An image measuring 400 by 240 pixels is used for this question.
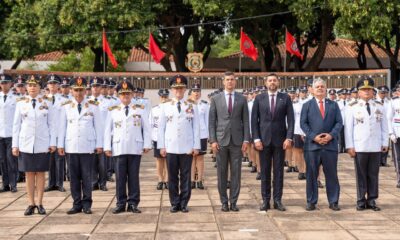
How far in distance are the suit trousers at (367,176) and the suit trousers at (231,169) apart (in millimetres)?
1892

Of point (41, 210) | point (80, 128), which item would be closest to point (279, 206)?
point (80, 128)

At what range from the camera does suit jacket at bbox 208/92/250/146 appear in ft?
32.4

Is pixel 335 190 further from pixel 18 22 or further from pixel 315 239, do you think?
pixel 18 22

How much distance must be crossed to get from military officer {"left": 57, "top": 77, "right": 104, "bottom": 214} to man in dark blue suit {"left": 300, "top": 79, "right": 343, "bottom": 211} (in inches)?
131

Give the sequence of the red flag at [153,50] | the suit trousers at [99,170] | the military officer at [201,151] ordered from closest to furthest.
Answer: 1. the suit trousers at [99,170]
2. the military officer at [201,151]
3. the red flag at [153,50]

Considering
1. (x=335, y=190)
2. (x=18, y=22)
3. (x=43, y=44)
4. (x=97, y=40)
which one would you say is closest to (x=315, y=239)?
(x=335, y=190)

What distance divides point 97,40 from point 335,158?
70.3 ft

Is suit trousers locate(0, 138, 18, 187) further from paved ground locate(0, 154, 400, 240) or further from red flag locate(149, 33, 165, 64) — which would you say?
red flag locate(149, 33, 165, 64)

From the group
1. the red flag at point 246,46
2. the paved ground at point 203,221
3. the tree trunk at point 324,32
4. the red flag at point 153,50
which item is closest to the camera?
the paved ground at point 203,221

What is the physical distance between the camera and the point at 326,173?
1012cm

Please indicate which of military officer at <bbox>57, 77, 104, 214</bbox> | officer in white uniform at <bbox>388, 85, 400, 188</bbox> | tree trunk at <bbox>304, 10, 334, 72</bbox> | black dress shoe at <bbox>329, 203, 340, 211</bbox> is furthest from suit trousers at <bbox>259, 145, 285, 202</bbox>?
tree trunk at <bbox>304, 10, 334, 72</bbox>

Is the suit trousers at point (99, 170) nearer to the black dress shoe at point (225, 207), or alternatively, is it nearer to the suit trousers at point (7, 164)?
the suit trousers at point (7, 164)

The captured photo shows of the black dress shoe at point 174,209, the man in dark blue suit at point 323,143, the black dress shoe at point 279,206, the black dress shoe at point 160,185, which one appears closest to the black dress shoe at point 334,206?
the man in dark blue suit at point 323,143

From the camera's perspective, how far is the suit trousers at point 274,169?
32.8 ft
